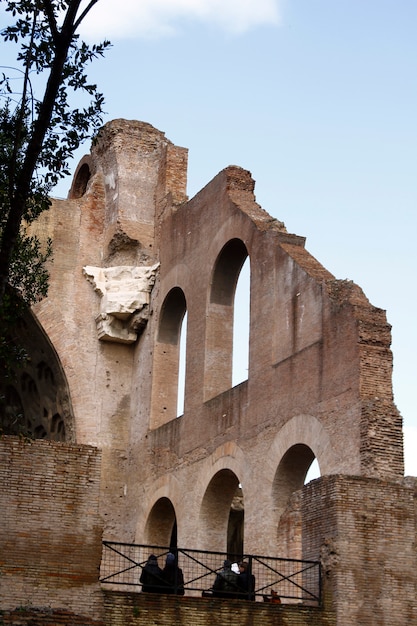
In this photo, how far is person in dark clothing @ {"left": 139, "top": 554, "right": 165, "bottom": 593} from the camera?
35.1ft

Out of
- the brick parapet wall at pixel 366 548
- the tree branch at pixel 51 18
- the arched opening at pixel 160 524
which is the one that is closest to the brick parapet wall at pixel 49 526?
the brick parapet wall at pixel 366 548

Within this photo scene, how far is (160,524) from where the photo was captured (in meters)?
16.9

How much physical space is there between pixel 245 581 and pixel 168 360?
6.74 m

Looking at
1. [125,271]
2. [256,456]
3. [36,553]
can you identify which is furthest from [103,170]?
[36,553]

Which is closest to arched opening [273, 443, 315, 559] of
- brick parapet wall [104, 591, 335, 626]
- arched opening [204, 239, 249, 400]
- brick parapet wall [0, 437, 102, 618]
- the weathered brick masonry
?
the weathered brick masonry

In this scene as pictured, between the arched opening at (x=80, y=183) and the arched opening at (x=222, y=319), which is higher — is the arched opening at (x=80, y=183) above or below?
above

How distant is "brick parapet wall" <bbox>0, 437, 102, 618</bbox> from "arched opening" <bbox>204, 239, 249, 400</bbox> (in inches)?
219

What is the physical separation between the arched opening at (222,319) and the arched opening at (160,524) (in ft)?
6.73

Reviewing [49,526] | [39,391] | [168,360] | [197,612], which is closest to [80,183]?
[39,391]

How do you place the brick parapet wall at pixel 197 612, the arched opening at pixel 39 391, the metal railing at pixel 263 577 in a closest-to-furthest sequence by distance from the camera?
the brick parapet wall at pixel 197 612
the metal railing at pixel 263 577
the arched opening at pixel 39 391

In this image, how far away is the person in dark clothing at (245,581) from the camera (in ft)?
36.1

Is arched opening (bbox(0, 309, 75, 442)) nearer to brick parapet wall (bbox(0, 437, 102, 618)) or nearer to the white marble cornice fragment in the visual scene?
the white marble cornice fragment

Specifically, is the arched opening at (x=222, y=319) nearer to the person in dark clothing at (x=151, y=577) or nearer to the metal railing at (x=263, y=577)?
the metal railing at (x=263, y=577)

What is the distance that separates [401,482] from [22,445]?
377cm
